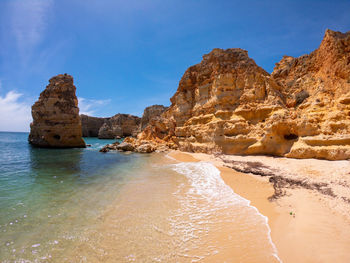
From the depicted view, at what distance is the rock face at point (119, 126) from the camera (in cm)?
6022

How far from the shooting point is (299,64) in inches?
562

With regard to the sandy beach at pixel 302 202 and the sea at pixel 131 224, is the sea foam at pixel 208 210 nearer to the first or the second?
the sea at pixel 131 224

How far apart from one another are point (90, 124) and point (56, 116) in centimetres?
4266

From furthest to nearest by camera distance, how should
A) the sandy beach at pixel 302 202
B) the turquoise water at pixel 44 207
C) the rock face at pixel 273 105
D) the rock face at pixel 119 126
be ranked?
the rock face at pixel 119 126 < the rock face at pixel 273 105 < the turquoise water at pixel 44 207 < the sandy beach at pixel 302 202

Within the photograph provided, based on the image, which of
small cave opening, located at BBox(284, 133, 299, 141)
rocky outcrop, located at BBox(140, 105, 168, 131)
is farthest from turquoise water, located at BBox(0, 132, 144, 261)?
rocky outcrop, located at BBox(140, 105, 168, 131)

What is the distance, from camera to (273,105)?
1247cm

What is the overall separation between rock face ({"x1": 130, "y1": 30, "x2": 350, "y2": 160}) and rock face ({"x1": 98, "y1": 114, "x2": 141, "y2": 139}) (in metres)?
45.5

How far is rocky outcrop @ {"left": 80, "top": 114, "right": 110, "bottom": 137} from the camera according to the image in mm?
63653

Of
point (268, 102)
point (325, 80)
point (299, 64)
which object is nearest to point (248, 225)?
point (268, 102)

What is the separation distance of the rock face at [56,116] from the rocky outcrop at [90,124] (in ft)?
126

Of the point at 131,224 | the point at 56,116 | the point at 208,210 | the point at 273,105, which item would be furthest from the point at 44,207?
the point at 56,116

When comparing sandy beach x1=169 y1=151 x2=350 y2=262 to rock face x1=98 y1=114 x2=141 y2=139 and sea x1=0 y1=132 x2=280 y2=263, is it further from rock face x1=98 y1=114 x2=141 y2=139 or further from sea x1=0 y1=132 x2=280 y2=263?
rock face x1=98 y1=114 x2=141 y2=139

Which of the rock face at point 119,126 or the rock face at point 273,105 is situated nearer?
the rock face at point 273,105

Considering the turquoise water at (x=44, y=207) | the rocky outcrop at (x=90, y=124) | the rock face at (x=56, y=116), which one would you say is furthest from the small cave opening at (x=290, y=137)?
the rocky outcrop at (x=90, y=124)
